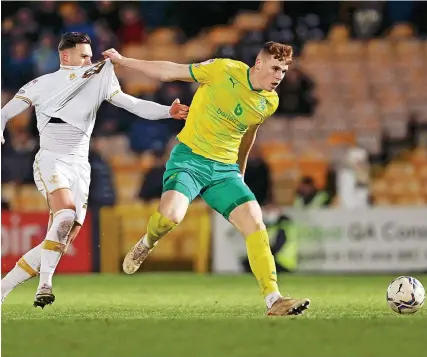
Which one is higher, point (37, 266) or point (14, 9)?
point (14, 9)

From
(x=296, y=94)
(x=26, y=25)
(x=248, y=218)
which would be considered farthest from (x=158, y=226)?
(x=26, y=25)

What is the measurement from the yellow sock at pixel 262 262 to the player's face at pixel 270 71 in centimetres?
108

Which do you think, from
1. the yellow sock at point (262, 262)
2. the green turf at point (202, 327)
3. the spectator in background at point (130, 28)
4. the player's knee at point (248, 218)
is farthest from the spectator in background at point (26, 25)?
the yellow sock at point (262, 262)

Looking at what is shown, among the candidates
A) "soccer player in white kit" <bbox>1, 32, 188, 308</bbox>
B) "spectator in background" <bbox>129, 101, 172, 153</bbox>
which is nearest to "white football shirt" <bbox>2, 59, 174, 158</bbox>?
"soccer player in white kit" <bbox>1, 32, 188, 308</bbox>

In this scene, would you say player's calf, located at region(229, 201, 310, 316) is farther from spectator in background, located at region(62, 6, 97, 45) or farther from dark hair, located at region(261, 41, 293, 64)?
spectator in background, located at region(62, 6, 97, 45)

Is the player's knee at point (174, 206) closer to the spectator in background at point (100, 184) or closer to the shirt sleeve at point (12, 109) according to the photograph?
the shirt sleeve at point (12, 109)

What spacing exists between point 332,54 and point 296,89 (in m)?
2.16

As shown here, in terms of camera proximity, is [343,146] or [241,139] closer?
[241,139]

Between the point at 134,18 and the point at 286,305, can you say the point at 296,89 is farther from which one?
the point at 286,305

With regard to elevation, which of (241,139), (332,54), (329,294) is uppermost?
(332,54)

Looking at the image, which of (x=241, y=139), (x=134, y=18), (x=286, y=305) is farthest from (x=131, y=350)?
(x=134, y=18)

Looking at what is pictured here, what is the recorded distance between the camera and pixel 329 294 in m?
10.9

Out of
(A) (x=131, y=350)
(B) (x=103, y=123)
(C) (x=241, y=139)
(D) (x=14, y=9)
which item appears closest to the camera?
(A) (x=131, y=350)

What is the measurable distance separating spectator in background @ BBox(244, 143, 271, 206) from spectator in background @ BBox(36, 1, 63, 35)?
5.11 metres
